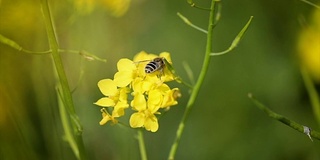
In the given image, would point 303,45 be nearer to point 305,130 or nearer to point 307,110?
point 307,110

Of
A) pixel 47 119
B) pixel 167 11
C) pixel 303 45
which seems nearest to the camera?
pixel 47 119

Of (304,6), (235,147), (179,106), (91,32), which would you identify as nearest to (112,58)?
(91,32)

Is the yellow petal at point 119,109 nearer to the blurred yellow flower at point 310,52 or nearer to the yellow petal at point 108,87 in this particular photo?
the yellow petal at point 108,87

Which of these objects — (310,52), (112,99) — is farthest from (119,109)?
(310,52)

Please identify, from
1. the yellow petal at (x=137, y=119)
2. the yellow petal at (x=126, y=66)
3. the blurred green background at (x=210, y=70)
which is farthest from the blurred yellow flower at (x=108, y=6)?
the yellow petal at (x=137, y=119)

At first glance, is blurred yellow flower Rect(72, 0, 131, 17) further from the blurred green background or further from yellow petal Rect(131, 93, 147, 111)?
yellow petal Rect(131, 93, 147, 111)

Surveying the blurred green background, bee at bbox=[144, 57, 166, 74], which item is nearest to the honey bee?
bee at bbox=[144, 57, 166, 74]
